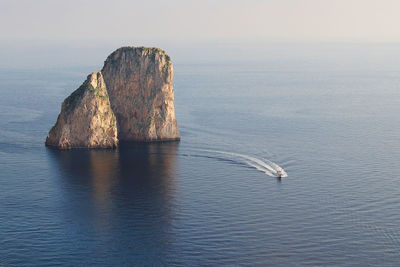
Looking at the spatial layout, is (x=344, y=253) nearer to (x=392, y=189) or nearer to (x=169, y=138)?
(x=392, y=189)

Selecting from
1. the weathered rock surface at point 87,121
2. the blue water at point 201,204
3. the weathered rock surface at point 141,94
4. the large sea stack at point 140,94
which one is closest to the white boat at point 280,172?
the blue water at point 201,204

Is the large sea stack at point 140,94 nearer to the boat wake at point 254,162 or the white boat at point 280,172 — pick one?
the boat wake at point 254,162

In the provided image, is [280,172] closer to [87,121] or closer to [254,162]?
[254,162]

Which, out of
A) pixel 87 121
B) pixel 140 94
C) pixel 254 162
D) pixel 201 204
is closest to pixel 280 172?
pixel 254 162

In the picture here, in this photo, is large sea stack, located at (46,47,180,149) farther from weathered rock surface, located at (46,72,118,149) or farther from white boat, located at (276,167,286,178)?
white boat, located at (276,167,286,178)

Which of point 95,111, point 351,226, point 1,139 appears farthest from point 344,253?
point 1,139

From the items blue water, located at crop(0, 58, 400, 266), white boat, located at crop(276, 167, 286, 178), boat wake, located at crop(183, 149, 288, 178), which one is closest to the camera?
blue water, located at crop(0, 58, 400, 266)

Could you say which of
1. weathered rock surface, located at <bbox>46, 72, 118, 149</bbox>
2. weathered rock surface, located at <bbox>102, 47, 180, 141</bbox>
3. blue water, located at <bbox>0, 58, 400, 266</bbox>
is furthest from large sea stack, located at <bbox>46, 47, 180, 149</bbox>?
blue water, located at <bbox>0, 58, 400, 266</bbox>

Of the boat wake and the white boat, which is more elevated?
the boat wake
